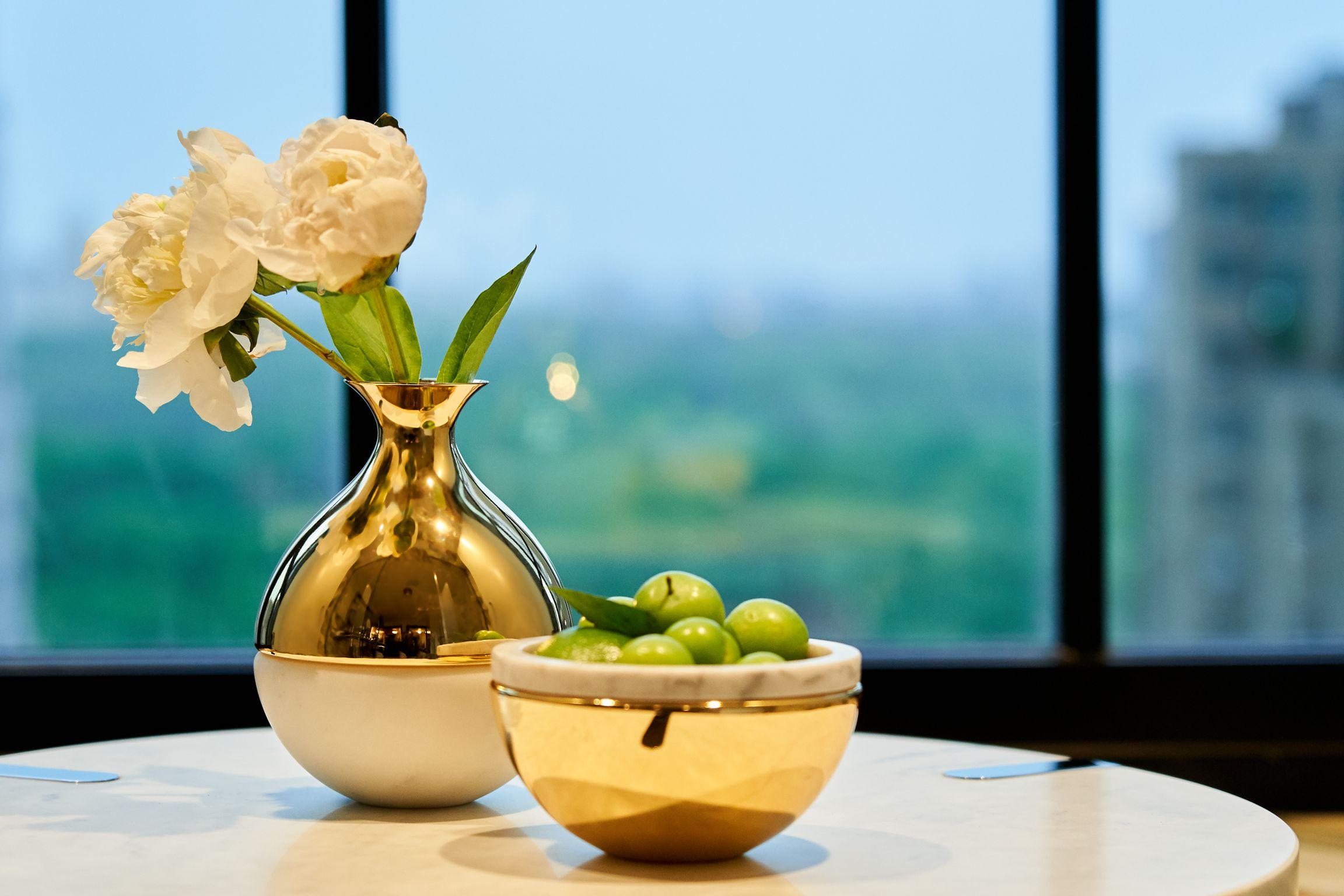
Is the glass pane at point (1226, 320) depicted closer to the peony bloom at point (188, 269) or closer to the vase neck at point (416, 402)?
the vase neck at point (416, 402)

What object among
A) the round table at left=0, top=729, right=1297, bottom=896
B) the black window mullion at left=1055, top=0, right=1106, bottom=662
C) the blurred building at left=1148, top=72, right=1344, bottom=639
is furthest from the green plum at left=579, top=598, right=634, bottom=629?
the blurred building at left=1148, top=72, right=1344, bottom=639

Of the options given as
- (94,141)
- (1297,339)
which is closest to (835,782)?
(1297,339)

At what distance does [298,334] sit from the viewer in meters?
0.86

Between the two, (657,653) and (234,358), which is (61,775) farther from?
(657,653)

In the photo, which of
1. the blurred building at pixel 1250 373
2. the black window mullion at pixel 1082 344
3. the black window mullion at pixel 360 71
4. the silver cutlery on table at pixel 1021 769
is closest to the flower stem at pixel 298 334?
the silver cutlery on table at pixel 1021 769

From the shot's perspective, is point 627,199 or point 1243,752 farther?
point 627,199

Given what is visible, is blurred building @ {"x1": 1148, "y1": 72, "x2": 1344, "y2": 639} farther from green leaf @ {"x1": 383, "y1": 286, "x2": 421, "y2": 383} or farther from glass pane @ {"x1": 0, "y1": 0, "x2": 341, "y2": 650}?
green leaf @ {"x1": 383, "y1": 286, "x2": 421, "y2": 383}

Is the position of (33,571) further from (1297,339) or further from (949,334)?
(1297,339)

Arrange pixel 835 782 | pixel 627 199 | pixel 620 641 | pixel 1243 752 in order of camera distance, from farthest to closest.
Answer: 1. pixel 627 199
2. pixel 1243 752
3. pixel 835 782
4. pixel 620 641

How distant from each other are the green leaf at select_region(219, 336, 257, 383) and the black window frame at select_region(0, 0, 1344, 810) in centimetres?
120

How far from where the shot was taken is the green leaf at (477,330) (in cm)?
88

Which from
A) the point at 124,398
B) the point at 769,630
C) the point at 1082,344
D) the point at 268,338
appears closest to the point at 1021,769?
the point at 769,630

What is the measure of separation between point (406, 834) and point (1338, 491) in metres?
1.83

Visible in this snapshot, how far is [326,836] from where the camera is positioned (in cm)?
77
